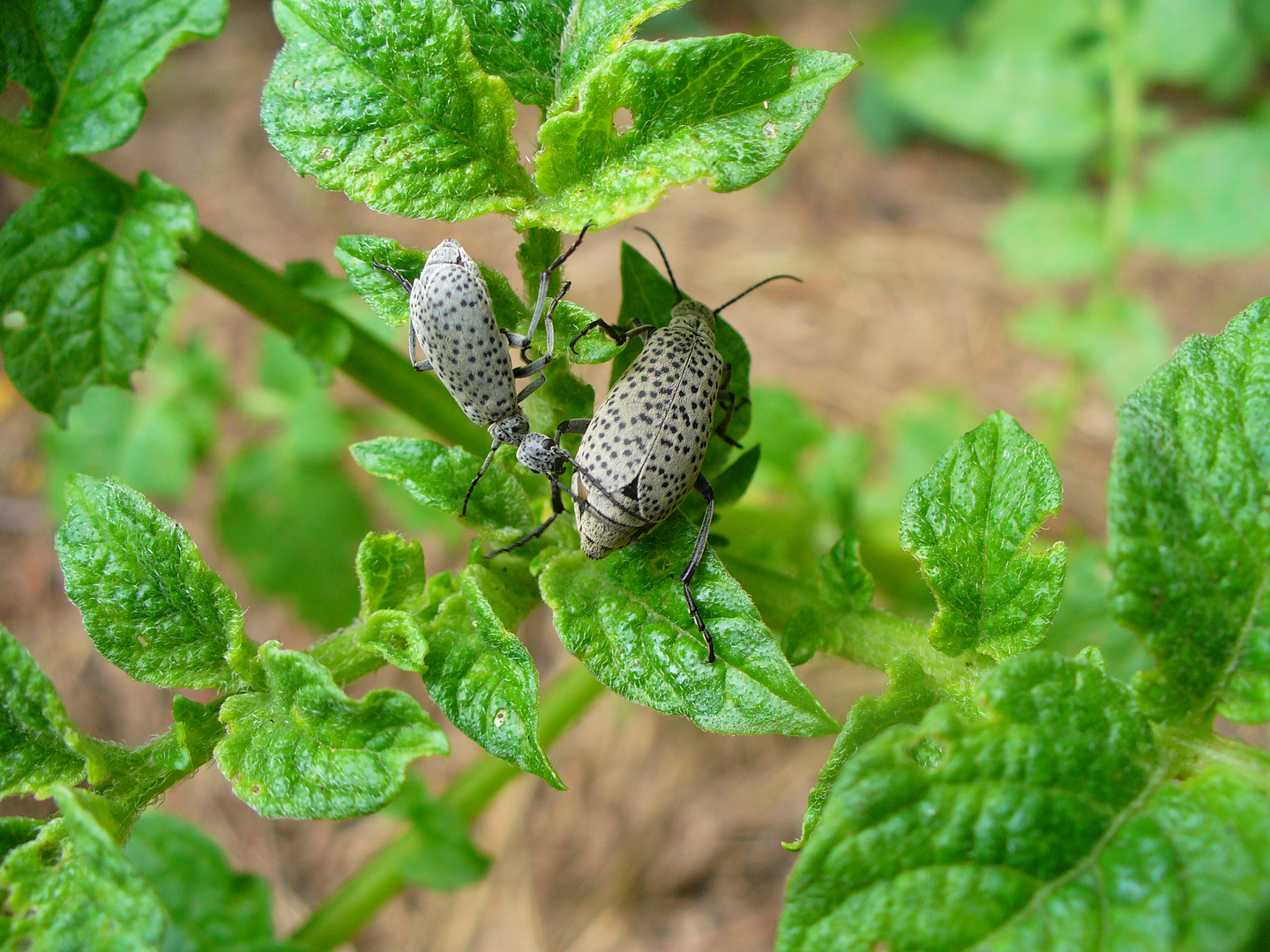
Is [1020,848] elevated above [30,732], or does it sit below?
above

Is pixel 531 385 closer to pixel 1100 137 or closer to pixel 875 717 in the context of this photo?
pixel 875 717

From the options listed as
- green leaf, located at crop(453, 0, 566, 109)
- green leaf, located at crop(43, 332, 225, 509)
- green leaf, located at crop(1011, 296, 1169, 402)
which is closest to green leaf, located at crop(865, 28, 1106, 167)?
green leaf, located at crop(1011, 296, 1169, 402)

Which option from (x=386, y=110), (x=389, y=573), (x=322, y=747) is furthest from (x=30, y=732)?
(x=386, y=110)

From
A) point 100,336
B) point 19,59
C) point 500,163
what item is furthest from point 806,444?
A: point 19,59

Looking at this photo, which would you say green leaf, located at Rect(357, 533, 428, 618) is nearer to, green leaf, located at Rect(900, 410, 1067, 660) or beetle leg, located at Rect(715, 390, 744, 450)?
beetle leg, located at Rect(715, 390, 744, 450)

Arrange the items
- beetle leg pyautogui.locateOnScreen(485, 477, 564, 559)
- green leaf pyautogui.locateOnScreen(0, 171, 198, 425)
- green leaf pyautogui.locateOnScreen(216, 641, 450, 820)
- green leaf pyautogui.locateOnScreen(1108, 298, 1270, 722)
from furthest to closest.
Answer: green leaf pyautogui.locateOnScreen(0, 171, 198, 425) < beetle leg pyautogui.locateOnScreen(485, 477, 564, 559) < green leaf pyautogui.locateOnScreen(216, 641, 450, 820) < green leaf pyautogui.locateOnScreen(1108, 298, 1270, 722)

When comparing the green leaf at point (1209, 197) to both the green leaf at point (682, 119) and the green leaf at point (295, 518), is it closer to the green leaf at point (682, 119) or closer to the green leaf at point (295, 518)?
the green leaf at point (682, 119)

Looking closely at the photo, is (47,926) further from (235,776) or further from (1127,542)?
(1127,542)

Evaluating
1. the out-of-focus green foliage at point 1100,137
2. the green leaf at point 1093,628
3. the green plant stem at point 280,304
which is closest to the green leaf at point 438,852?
the green plant stem at point 280,304
